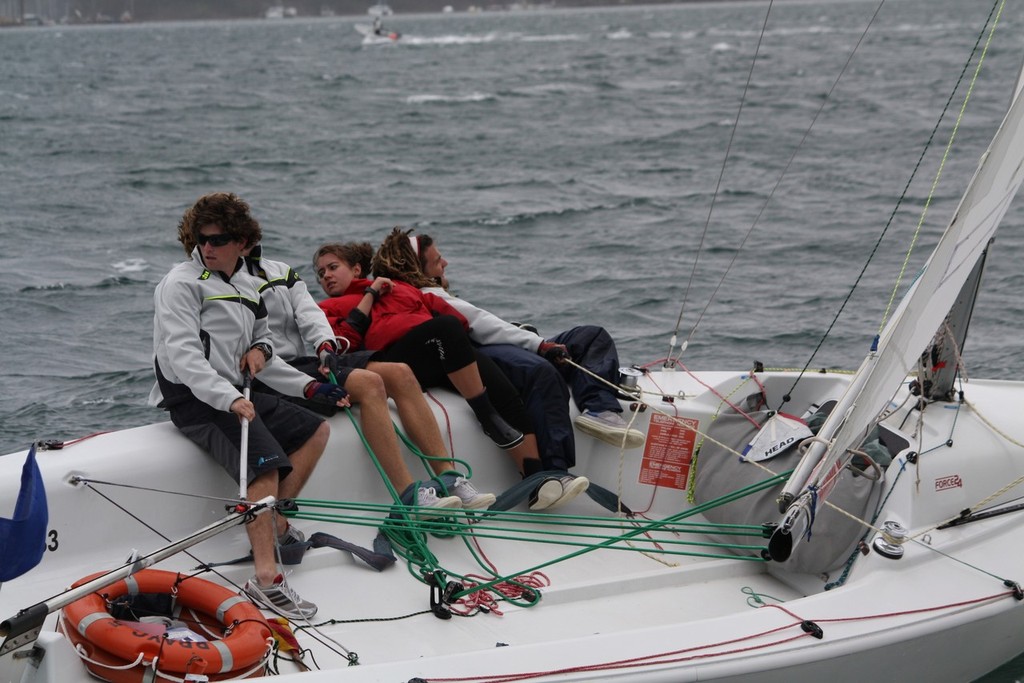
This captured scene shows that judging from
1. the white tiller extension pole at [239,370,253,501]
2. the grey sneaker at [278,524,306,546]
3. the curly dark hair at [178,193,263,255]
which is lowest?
the grey sneaker at [278,524,306,546]

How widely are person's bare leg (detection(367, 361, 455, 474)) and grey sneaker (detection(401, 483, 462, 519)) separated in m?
0.21

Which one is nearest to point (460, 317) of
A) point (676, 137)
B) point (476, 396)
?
point (476, 396)

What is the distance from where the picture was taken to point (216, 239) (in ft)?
12.3

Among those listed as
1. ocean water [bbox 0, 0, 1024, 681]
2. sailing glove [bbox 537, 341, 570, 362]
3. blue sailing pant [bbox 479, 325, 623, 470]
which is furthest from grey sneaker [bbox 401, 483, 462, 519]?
ocean water [bbox 0, 0, 1024, 681]

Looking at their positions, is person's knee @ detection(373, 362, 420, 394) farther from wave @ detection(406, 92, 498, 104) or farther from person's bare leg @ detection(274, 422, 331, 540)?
wave @ detection(406, 92, 498, 104)

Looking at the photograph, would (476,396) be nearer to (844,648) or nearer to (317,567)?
(317,567)

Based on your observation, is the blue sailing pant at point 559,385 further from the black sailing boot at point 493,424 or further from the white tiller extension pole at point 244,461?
the white tiller extension pole at point 244,461

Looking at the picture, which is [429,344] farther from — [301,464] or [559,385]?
[301,464]

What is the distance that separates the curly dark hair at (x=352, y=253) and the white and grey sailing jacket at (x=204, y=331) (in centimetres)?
66

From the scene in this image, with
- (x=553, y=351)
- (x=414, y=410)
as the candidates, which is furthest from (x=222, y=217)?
(x=553, y=351)

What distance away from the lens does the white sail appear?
11.1 feet

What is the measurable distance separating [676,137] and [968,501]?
16067 millimetres

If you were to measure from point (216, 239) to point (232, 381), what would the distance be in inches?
18.5

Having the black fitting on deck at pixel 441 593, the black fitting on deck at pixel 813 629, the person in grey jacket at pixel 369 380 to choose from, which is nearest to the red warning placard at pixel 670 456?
the person in grey jacket at pixel 369 380
